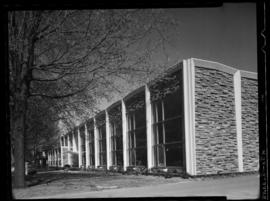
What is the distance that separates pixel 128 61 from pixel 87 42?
52.6 inches

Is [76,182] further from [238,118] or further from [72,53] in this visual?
[238,118]

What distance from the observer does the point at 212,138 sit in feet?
36.4

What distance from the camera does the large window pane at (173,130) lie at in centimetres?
1252

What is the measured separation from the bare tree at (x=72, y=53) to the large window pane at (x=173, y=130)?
10.4 feet

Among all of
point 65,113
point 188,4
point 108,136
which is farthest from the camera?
point 65,113

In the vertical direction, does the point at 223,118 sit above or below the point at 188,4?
Result: below

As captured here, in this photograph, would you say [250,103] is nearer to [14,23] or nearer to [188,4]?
[188,4]

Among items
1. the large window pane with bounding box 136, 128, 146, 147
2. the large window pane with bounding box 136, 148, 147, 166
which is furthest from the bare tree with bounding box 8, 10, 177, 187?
the large window pane with bounding box 136, 148, 147, 166

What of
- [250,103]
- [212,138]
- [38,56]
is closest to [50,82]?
[38,56]

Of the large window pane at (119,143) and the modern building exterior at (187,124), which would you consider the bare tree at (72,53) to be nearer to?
the modern building exterior at (187,124)

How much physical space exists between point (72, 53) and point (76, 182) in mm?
3801

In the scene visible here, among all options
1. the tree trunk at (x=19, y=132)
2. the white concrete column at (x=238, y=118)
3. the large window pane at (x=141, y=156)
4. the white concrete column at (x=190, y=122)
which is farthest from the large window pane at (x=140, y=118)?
the tree trunk at (x=19, y=132)

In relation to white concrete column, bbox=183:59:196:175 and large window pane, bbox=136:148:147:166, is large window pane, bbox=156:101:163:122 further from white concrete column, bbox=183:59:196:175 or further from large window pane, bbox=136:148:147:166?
large window pane, bbox=136:148:147:166

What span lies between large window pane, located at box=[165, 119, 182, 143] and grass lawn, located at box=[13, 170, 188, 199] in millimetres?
1690
